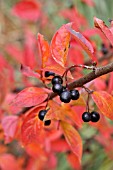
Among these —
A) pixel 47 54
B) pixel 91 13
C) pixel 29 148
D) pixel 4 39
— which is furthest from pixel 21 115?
pixel 4 39

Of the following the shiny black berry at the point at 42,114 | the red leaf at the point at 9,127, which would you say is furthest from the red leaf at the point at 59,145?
the shiny black berry at the point at 42,114

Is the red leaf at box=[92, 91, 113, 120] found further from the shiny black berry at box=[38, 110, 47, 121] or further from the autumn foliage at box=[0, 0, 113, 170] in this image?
the shiny black berry at box=[38, 110, 47, 121]

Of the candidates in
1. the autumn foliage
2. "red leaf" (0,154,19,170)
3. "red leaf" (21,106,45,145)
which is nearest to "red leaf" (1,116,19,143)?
the autumn foliage

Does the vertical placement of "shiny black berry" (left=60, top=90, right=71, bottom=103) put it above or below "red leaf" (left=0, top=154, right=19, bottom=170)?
above

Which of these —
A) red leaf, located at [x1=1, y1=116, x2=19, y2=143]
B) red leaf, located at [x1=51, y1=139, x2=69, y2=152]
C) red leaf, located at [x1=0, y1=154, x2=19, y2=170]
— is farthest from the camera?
red leaf, located at [x1=51, y1=139, x2=69, y2=152]

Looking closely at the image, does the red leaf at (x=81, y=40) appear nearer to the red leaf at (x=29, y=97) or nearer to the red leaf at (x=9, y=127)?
the red leaf at (x=29, y=97)

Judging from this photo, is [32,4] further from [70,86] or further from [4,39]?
[70,86]
